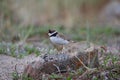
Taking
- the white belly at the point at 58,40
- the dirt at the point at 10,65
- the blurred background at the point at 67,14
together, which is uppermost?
the blurred background at the point at 67,14

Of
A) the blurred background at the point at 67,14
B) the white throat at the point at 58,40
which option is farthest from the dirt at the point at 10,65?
the blurred background at the point at 67,14

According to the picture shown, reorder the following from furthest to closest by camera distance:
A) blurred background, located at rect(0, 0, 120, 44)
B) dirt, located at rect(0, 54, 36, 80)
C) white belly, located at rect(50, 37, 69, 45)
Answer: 1. blurred background, located at rect(0, 0, 120, 44)
2. white belly, located at rect(50, 37, 69, 45)
3. dirt, located at rect(0, 54, 36, 80)

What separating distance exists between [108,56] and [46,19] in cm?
717

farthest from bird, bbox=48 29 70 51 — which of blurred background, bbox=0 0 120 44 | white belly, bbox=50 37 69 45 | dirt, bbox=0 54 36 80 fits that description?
blurred background, bbox=0 0 120 44

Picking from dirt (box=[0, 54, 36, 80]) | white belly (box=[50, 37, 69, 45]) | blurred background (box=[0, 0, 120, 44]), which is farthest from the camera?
blurred background (box=[0, 0, 120, 44])

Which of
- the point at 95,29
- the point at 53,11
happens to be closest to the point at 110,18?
the point at 53,11

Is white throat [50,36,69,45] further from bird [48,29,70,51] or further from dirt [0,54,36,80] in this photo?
dirt [0,54,36,80]

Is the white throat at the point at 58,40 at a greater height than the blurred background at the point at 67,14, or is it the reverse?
the blurred background at the point at 67,14

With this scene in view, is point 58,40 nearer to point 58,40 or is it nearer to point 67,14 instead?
point 58,40

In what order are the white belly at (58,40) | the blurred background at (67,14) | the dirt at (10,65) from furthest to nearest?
the blurred background at (67,14)
the white belly at (58,40)
the dirt at (10,65)

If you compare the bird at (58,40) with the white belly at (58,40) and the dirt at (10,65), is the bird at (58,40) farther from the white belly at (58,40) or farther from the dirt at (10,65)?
the dirt at (10,65)

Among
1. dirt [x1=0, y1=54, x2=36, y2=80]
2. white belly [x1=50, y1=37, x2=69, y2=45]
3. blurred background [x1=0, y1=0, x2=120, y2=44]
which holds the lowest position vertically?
dirt [x1=0, y1=54, x2=36, y2=80]

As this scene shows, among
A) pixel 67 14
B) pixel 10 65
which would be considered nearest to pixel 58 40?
pixel 10 65

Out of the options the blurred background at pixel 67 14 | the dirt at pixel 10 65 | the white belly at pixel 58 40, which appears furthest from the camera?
the blurred background at pixel 67 14
